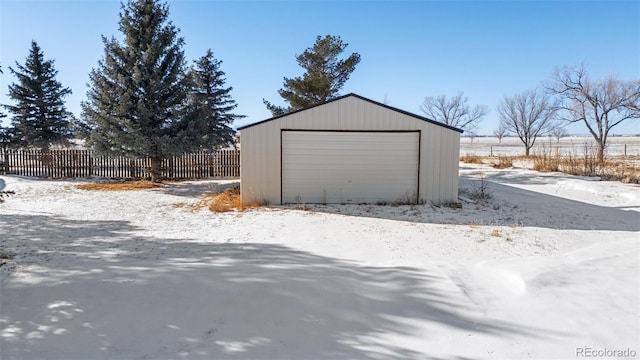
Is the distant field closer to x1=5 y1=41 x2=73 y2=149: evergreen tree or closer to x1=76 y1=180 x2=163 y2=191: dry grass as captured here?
x1=76 y1=180 x2=163 y2=191: dry grass

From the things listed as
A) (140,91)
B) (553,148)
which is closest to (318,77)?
(140,91)

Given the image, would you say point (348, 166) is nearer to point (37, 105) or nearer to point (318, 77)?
point (318, 77)

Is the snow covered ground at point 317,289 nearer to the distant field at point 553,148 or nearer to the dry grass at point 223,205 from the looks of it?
the dry grass at point 223,205

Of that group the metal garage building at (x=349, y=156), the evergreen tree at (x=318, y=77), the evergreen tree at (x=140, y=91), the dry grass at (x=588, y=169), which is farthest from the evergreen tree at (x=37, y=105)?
the dry grass at (x=588, y=169)

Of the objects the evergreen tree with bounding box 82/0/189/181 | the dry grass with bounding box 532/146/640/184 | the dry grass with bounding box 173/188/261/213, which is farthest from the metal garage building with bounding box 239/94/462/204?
the dry grass with bounding box 532/146/640/184

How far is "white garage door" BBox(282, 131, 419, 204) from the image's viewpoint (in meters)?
9.44

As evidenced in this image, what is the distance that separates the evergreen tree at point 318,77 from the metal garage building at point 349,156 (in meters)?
9.70

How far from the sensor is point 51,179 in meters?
15.5

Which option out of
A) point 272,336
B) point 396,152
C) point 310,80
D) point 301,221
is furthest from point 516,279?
point 310,80

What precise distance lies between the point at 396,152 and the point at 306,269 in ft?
19.3

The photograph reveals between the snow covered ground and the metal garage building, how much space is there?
2272mm

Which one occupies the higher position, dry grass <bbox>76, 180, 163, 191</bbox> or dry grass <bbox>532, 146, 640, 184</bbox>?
dry grass <bbox>532, 146, 640, 184</bbox>

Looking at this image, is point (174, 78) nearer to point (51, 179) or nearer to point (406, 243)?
point (51, 179)

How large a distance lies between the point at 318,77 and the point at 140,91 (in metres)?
8.57
